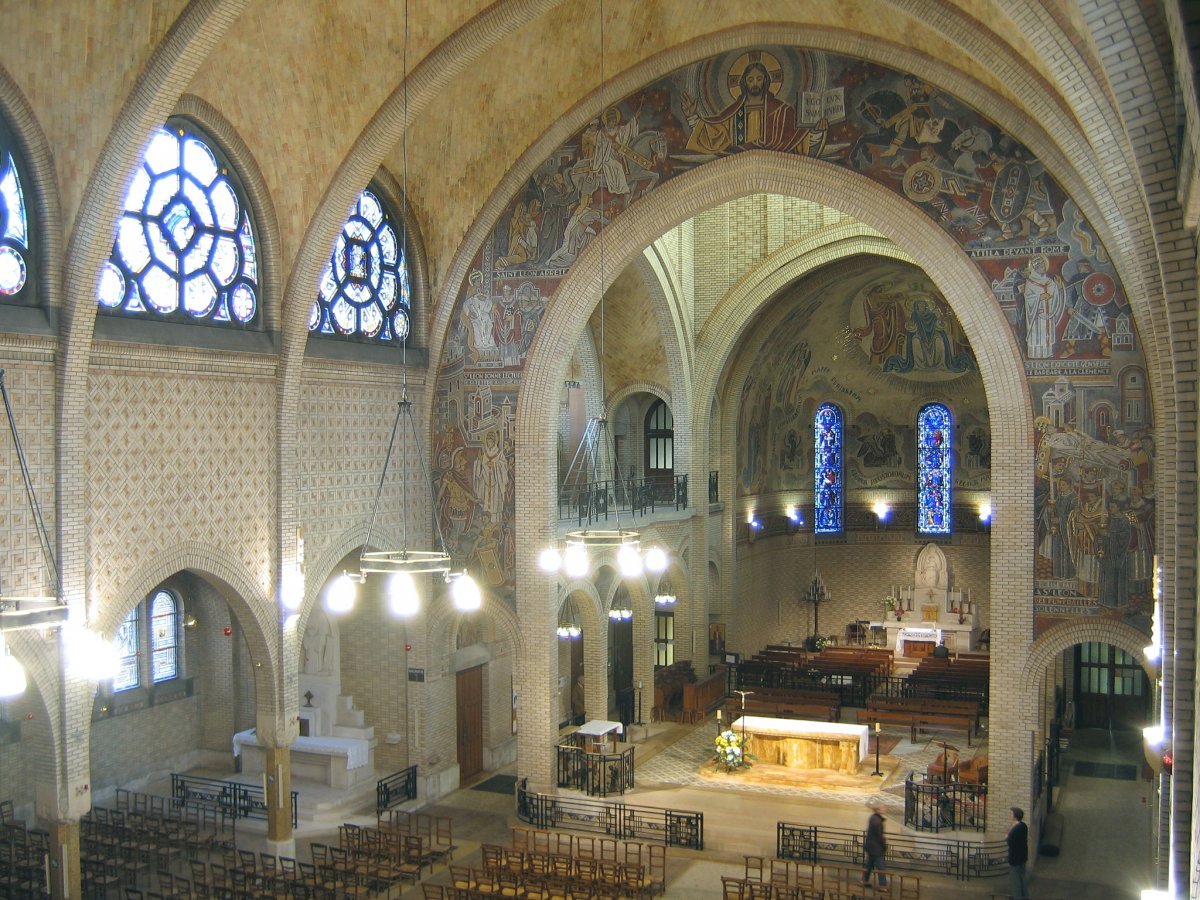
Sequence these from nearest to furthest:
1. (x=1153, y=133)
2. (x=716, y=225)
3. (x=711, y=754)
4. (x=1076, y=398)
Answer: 1. (x=1153, y=133)
2. (x=1076, y=398)
3. (x=711, y=754)
4. (x=716, y=225)

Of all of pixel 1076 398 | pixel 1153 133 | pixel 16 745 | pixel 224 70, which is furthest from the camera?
pixel 16 745

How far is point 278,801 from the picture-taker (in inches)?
719

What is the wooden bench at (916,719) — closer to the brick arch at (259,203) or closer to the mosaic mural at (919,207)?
the mosaic mural at (919,207)

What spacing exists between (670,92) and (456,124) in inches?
138

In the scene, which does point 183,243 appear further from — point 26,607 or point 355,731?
point 355,731

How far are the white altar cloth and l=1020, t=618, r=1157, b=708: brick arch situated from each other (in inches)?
427

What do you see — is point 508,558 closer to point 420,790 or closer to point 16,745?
point 420,790

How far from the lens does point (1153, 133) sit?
7.95 metres

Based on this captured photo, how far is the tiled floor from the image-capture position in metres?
17.5

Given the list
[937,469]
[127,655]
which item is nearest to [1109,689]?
[937,469]

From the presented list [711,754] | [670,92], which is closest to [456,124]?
[670,92]

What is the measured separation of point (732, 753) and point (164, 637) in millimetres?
10399

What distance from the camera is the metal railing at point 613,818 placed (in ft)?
61.9

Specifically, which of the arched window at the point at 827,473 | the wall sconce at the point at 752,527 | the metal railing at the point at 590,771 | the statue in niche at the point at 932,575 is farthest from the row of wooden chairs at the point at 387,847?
the arched window at the point at 827,473
